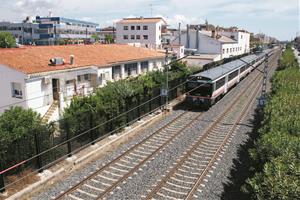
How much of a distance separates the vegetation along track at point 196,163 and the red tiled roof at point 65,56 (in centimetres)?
1210

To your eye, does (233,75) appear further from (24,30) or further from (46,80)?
(24,30)

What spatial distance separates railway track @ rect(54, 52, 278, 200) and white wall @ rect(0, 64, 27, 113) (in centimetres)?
932

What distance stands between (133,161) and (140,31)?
73.0 metres

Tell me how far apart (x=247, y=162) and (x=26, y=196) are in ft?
34.7

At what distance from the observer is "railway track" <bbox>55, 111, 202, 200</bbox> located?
12266mm

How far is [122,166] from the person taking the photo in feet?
48.4

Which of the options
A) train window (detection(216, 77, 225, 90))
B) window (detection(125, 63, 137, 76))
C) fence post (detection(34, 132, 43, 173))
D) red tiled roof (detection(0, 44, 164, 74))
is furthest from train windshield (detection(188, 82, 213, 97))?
fence post (detection(34, 132, 43, 173))

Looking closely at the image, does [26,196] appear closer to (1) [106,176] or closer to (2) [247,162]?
(1) [106,176]

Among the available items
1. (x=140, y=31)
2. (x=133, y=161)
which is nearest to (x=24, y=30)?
(x=140, y=31)

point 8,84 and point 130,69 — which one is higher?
point 130,69

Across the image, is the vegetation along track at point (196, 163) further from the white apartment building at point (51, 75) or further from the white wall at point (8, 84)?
the white wall at point (8, 84)

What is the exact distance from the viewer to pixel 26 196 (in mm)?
11883

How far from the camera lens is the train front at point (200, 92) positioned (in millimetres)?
25798

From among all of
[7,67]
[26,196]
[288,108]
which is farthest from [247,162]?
[7,67]
